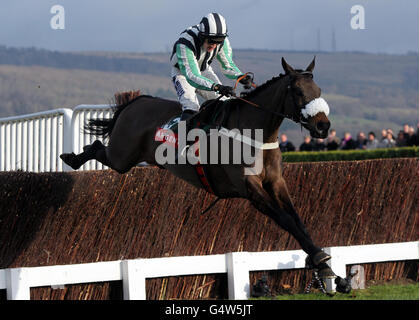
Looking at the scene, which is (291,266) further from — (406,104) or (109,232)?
(406,104)

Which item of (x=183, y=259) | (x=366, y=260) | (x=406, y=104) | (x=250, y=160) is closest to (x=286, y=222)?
(x=250, y=160)

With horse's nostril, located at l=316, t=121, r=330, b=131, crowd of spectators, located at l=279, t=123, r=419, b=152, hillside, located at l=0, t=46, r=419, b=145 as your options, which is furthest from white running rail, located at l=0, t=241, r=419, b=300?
hillside, located at l=0, t=46, r=419, b=145

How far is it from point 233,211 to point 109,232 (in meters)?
1.25

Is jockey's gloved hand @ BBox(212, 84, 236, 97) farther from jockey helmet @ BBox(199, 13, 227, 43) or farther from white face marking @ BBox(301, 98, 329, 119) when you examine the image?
white face marking @ BBox(301, 98, 329, 119)

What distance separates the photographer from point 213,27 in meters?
6.89

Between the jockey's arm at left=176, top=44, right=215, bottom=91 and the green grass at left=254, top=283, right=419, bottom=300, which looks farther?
the green grass at left=254, top=283, right=419, bottom=300

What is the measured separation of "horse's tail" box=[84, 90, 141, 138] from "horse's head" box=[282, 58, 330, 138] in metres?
2.45

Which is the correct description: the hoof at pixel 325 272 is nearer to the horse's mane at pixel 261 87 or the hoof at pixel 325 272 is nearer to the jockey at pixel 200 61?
the horse's mane at pixel 261 87

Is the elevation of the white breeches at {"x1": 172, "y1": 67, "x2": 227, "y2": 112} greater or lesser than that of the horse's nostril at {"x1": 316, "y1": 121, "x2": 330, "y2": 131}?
greater

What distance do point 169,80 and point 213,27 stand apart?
12193 centimetres

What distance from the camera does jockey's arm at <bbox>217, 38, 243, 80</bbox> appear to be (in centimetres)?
722

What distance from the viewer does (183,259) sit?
24.4 feet

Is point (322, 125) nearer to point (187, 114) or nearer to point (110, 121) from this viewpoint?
point (187, 114)

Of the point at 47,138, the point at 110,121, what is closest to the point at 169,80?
the point at 47,138
